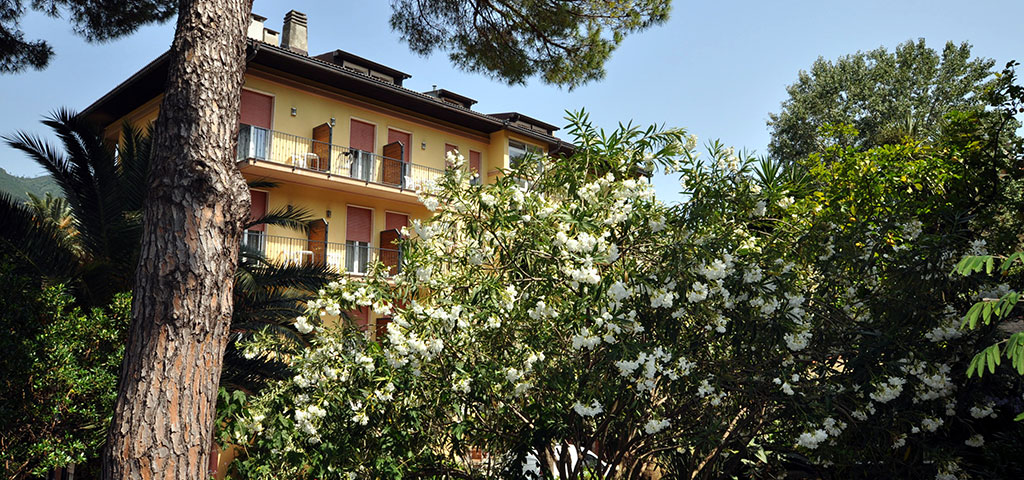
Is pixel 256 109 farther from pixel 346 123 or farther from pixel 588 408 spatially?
pixel 588 408

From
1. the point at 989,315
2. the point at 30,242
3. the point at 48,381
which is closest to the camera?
the point at 989,315

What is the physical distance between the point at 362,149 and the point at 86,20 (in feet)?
30.2

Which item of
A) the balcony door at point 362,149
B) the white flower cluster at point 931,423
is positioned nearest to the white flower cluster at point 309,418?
the white flower cluster at point 931,423

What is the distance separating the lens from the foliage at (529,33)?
10.9 meters

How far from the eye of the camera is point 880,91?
31953 mm

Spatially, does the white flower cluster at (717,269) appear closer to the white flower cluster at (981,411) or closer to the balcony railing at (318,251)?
the white flower cluster at (981,411)

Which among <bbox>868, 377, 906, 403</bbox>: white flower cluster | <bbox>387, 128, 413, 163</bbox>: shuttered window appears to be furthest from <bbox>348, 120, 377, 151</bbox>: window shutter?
<bbox>868, 377, 906, 403</bbox>: white flower cluster

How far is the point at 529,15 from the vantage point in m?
10.8

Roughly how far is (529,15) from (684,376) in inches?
283

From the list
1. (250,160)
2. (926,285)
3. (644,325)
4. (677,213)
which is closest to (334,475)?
(644,325)

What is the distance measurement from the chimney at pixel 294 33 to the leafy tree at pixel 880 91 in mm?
21611

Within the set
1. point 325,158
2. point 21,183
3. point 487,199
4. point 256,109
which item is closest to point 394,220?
point 325,158

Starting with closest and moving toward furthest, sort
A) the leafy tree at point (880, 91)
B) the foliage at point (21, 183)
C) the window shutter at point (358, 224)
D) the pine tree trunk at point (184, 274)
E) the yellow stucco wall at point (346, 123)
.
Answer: the pine tree trunk at point (184, 274)
the yellow stucco wall at point (346, 123)
the window shutter at point (358, 224)
the leafy tree at point (880, 91)
the foliage at point (21, 183)

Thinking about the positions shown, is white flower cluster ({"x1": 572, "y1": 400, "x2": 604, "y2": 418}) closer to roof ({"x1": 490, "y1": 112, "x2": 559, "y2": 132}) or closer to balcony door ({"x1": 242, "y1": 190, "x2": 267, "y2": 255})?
balcony door ({"x1": 242, "y1": 190, "x2": 267, "y2": 255})
